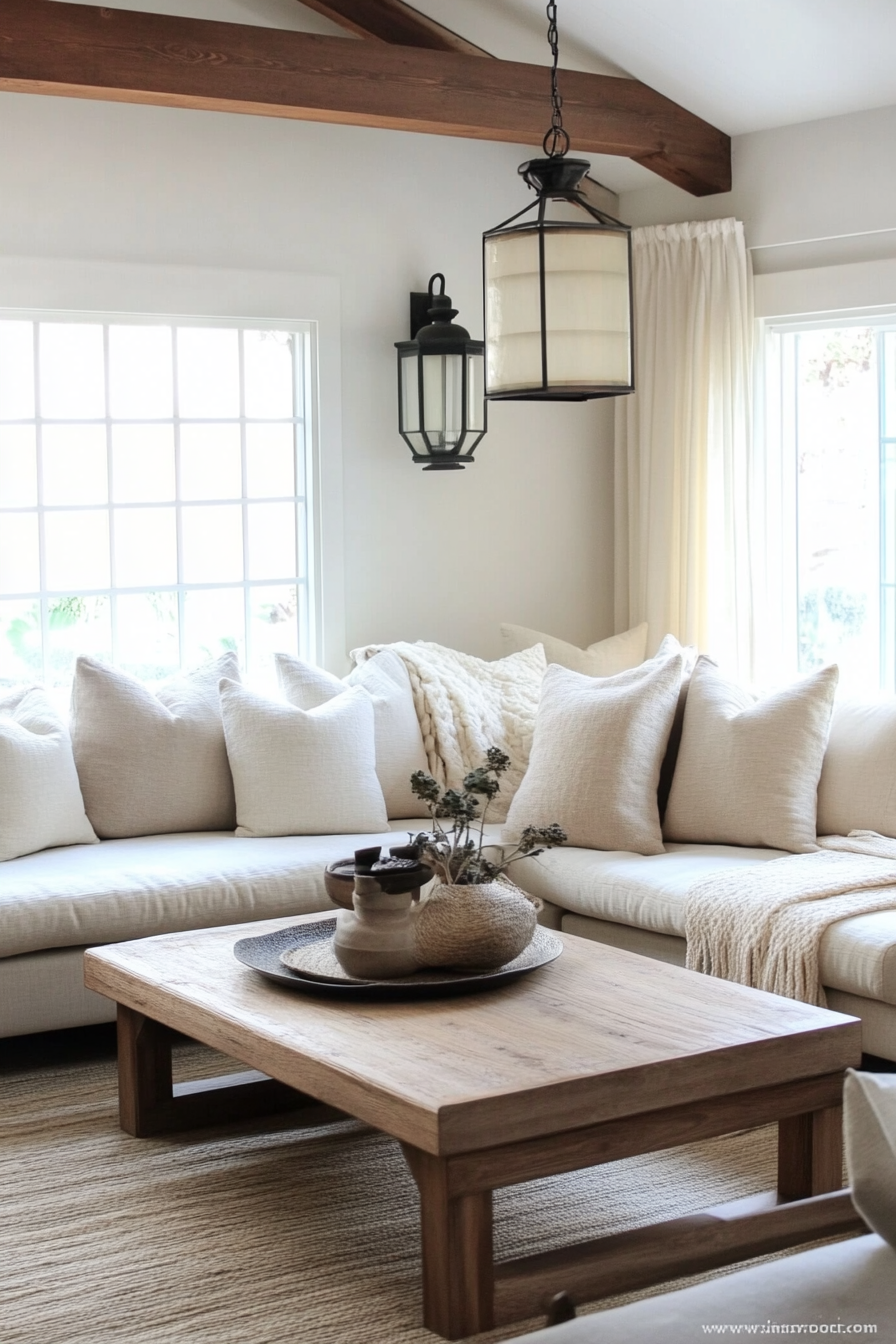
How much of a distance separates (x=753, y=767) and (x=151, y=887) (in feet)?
5.36

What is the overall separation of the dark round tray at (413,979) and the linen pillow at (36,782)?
1.16 m

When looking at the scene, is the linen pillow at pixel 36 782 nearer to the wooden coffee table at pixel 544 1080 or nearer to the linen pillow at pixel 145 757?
the linen pillow at pixel 145 757

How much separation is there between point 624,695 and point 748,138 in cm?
222

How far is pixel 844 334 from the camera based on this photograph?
5113mm

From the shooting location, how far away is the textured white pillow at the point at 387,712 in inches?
183

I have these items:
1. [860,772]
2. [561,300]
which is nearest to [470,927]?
[561,300]

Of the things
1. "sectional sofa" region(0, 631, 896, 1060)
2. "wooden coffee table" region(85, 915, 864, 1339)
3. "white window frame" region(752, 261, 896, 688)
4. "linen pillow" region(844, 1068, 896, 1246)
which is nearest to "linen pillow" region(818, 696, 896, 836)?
"sectional sofa" region(0, 631, 896, 1060)

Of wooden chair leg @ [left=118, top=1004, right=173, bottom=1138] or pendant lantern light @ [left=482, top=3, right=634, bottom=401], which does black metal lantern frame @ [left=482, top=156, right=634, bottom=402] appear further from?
wooden chair leg @ [left=118, top=1004, right=173, bottom=1138]

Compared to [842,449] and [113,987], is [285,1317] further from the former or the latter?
[842,449]

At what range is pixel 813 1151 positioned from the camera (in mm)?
2621

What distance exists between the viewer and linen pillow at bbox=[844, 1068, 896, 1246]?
1378 mm

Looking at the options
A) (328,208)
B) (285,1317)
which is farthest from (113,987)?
(328,208)

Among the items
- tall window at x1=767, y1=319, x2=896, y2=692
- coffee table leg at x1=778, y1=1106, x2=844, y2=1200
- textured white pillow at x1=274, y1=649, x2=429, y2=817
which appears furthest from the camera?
tall window at x1=767, y1=319, x2=896, y2=692

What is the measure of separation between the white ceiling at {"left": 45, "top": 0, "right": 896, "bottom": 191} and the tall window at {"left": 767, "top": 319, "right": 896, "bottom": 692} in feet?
2.47
